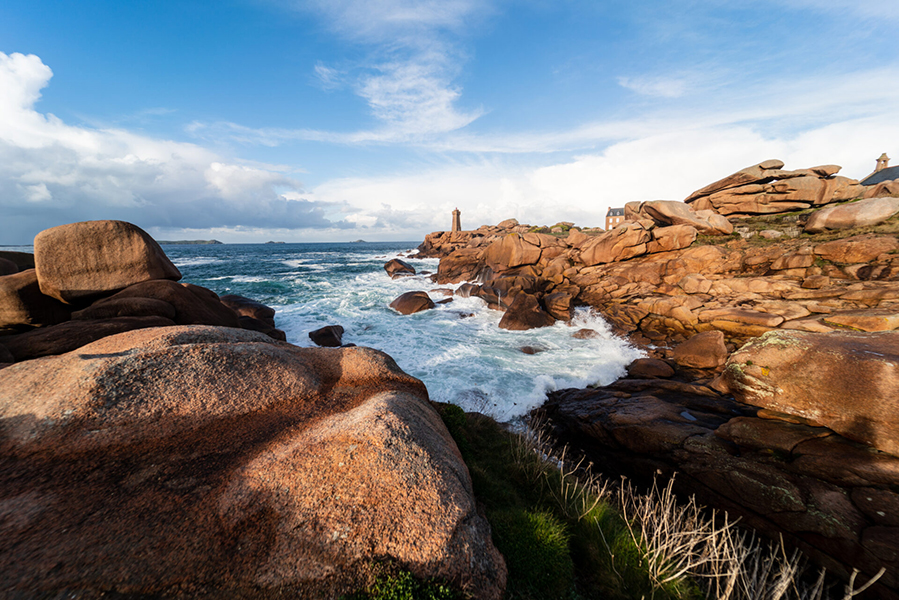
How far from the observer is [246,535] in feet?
12.0

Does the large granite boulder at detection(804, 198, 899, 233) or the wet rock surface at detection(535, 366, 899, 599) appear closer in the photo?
the wet rock surface at detection(535, 366, 899, 599)

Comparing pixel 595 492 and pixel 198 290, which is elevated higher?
pixel 198 290

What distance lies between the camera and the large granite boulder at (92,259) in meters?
10.4

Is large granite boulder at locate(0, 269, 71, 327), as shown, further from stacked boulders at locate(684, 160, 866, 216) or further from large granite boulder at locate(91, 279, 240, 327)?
stacked boulders at locate(684, 160, 866, 216)

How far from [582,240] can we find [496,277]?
9797mm

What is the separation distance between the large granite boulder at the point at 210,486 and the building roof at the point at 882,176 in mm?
50245

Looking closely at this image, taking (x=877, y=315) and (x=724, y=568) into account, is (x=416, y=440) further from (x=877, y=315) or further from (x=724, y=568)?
(x=877, y=315)

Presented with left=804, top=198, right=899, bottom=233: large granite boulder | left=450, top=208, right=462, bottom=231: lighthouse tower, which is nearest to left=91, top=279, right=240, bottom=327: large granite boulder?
left=804, top=198, right=899, bottom=233: large granite boulder

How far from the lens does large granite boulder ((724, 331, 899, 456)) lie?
6.64 meters

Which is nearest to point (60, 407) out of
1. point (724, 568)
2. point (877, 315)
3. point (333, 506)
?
point (333, 506)

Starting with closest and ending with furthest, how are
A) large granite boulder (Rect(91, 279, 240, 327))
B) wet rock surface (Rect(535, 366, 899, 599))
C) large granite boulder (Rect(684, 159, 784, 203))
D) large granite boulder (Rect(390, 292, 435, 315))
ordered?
1. wet rock surface (Rect(535, 366, 899, 599))
2. large granite boulder (Rect(91, 279, 240, 327))
3. large granite boulder (Rect(684, 159, 784, 203))
4. large granite boulder (Rect(390, 292, 435, 315))

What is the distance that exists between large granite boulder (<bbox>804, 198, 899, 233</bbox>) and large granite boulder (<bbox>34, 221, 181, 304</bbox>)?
37.6 metres

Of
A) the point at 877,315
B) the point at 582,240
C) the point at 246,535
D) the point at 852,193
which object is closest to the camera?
the point at 246,535

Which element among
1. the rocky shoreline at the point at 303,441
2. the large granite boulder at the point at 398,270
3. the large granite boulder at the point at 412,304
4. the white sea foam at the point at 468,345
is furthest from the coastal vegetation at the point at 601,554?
the large granite boulder at the point at 398,270
